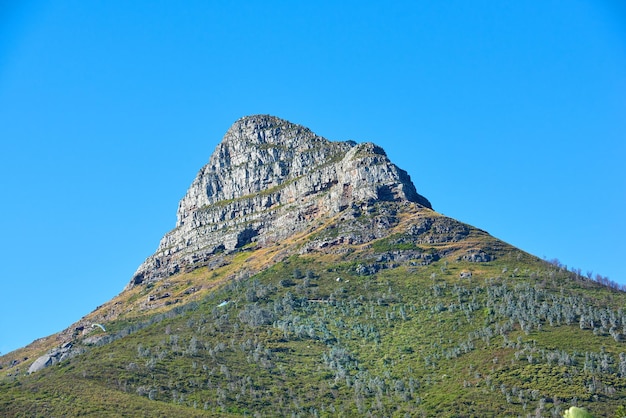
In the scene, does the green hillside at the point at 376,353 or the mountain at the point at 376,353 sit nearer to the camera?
the green hillside at the point at 376,353

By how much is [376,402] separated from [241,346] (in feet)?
124

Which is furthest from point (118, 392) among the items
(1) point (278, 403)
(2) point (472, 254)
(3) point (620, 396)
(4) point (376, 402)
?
(2) point (472, 254)

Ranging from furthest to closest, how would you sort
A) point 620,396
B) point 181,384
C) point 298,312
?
point 298,312 → point 181,384 → point 620,396

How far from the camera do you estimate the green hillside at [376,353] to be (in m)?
124

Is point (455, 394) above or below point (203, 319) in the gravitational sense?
below

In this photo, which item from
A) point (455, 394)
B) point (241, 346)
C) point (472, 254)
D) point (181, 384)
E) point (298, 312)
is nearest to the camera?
point (455, 394)

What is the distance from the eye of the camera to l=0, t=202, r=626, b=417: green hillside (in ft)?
408

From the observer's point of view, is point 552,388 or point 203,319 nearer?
point 552,388

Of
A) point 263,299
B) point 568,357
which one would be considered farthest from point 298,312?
point 568,357

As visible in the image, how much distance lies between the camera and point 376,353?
6073 inches

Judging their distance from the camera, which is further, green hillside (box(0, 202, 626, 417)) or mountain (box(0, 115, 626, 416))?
mountain (box(0, 115, 626, 416))

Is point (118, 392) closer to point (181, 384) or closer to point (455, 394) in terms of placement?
point (181, 384)

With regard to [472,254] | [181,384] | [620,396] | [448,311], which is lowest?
[620,396]

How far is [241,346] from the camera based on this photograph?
158000 millimetres
